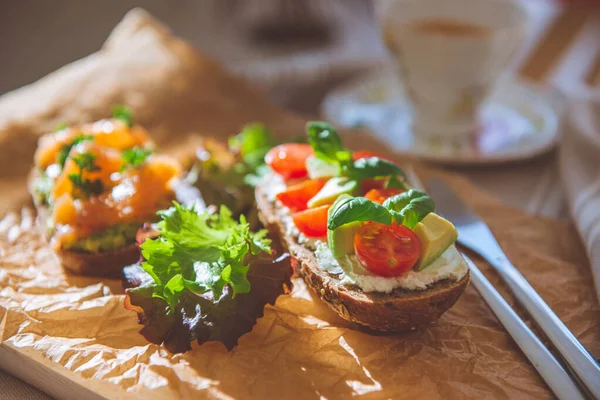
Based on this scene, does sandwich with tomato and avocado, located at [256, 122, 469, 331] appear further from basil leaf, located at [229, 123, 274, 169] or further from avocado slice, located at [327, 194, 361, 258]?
basil leaf, located at [229, 123, 274, 169]

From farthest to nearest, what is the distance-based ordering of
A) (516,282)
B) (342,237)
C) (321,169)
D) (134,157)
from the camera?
(134,157) < (321,169) < (516,282) < (342,237)

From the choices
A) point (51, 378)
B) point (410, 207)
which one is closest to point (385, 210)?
point (410, 207)

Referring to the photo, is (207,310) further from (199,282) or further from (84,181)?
(84,181)

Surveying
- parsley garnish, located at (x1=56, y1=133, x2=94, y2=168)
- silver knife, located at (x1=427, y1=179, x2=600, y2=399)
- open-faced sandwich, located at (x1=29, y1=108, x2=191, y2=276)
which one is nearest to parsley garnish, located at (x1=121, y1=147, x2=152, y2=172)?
open-faced sandwich, located at (x1=29, y1=108, x2=191, y2=276)

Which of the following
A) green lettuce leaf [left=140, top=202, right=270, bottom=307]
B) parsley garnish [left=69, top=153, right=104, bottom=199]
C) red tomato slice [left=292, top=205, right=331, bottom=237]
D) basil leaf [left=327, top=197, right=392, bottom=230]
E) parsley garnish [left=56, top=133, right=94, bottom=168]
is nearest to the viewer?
basil leaf [left=327, top=197, right=392, bottom=230]

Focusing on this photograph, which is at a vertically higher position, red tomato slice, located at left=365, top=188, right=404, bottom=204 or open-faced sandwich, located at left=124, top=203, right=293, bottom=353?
red tomato slice, located at left=365, top=188, right=404, bottom=204
